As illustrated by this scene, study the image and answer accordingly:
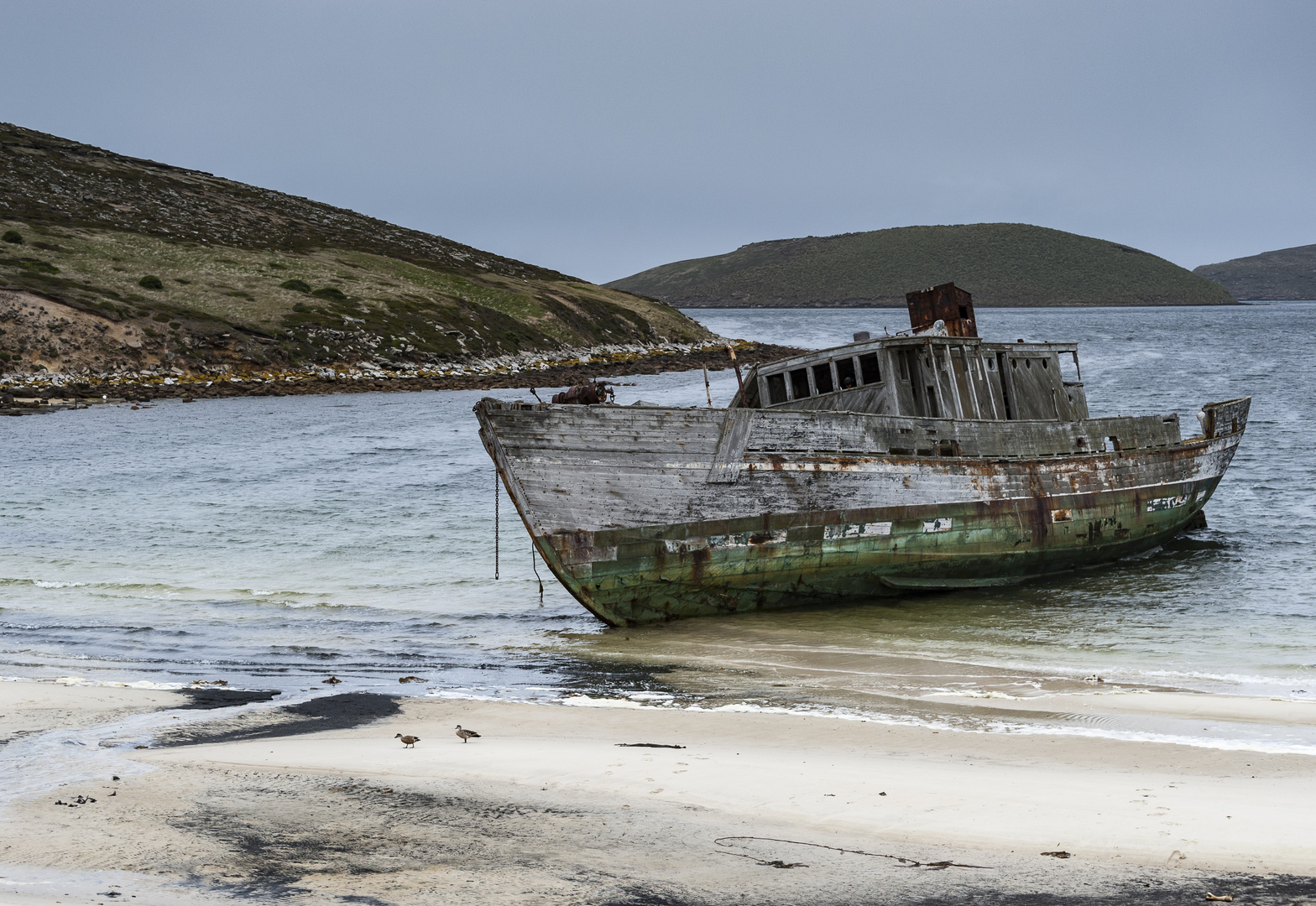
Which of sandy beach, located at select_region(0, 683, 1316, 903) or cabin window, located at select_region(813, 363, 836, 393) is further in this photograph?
cabin window, located at select_region(813, 363, 836, 393)

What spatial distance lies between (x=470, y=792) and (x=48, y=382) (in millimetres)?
55308

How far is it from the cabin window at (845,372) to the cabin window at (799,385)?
53 cm

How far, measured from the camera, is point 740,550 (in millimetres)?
15914

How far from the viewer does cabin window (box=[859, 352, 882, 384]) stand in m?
18.1

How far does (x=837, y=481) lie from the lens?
16312mm

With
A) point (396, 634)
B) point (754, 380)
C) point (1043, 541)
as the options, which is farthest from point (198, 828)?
point (1043, 541)

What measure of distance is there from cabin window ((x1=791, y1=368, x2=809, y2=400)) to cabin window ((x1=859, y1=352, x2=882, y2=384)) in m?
0.92

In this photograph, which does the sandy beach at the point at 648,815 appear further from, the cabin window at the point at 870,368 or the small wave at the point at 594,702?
the cabin window at the point at 870,368

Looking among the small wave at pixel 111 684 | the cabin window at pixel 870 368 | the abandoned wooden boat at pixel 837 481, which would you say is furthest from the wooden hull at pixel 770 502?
the small wave at pixel 111 684

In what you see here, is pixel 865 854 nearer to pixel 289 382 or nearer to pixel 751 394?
pixel 751 394

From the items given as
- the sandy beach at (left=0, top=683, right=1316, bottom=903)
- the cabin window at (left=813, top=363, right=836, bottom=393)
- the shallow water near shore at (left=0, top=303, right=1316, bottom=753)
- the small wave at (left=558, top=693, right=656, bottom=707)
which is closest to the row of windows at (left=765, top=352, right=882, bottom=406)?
the cabin window at (left=813, top=363, right=836, bottom=393)

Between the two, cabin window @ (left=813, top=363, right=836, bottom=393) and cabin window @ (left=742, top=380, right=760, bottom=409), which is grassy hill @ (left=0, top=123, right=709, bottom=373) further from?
cabin window @ (left=813, top=363, right=836, bottom=393)

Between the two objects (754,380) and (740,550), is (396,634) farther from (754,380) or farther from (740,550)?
(754,380)

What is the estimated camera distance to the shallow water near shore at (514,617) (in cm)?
1177
